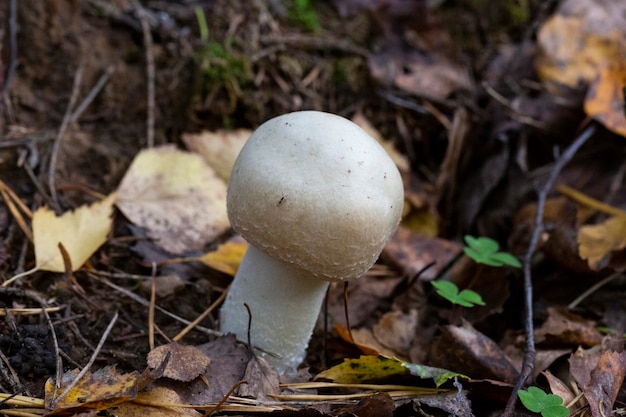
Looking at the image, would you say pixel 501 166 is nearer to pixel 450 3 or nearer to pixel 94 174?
pixel 450 3

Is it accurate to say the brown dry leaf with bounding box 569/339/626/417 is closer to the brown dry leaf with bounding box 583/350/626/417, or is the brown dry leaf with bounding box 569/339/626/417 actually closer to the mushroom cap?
the brown dry leaf with bounding box 583/350/626/417

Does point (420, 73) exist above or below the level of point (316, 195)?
below

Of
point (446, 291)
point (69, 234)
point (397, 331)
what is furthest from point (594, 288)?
point (69, 234)

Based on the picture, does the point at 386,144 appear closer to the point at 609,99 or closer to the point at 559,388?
the point at 609,99

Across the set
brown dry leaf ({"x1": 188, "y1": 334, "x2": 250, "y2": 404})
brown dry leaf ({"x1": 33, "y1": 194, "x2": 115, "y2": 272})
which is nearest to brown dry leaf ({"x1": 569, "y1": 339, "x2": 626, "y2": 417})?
brown dry leaf ({"x1": 188, "y1": 334, "x2": 250, "y2": 404})

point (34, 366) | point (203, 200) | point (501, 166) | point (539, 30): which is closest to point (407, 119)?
point (501, 166)

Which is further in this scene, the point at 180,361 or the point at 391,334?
the point at 391,334
